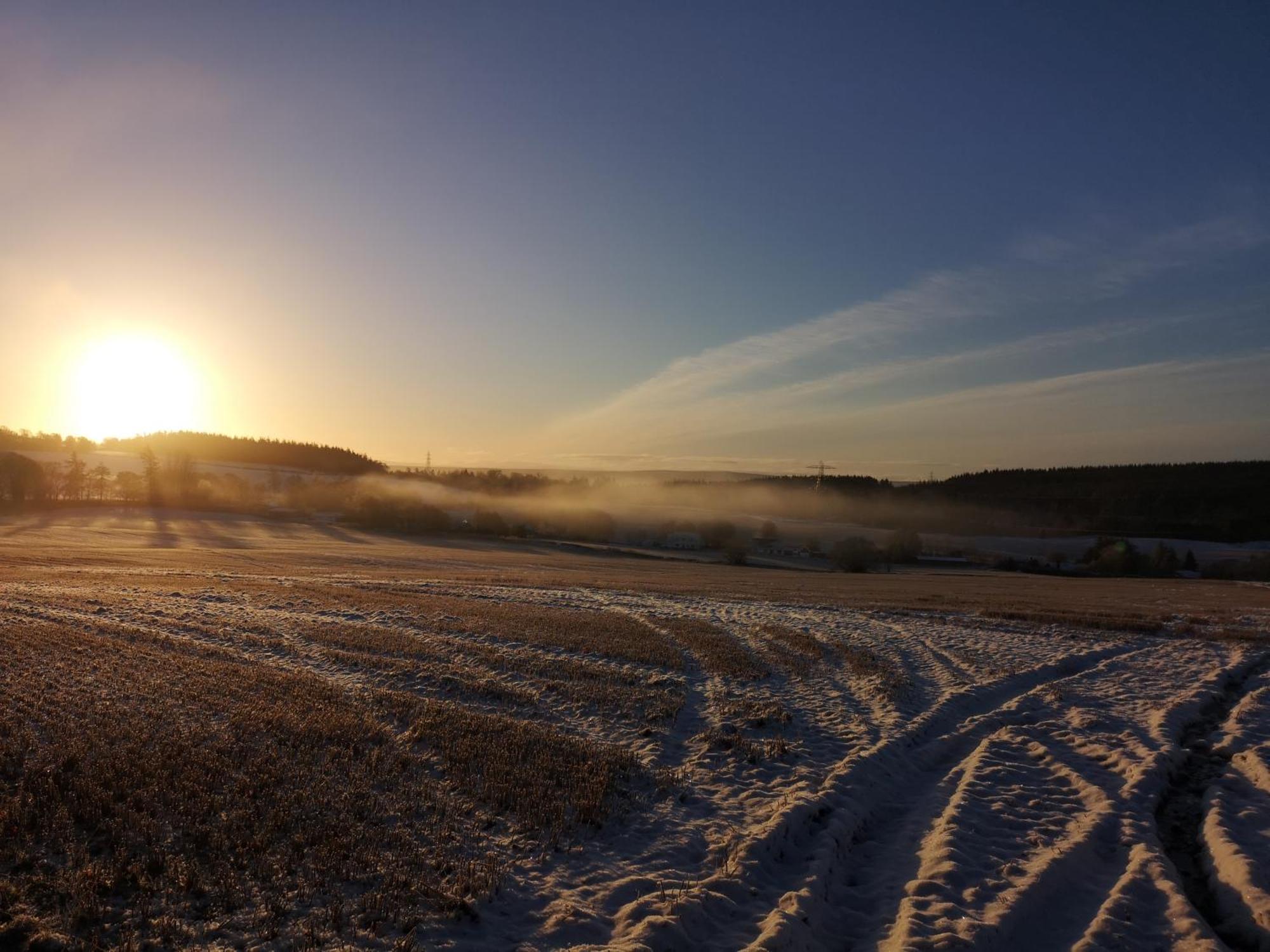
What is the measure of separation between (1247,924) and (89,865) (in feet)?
39.9

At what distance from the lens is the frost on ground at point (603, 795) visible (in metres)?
7.22

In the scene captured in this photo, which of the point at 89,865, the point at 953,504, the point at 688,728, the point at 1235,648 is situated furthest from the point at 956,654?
the point at 953,504

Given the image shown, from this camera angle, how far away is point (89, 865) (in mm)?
7402

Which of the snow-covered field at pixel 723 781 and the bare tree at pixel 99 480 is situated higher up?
the bare tree at pixel 99 480

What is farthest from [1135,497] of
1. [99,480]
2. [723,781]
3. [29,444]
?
[29,444]

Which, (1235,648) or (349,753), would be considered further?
(1235,648)

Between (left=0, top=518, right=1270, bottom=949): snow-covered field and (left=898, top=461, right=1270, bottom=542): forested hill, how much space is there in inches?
4950

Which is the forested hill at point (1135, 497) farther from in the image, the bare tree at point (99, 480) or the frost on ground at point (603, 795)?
the bare tree at point (99, 480)

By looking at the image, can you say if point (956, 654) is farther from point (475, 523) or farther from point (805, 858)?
point (475, 523)

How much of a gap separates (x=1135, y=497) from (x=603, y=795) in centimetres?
16334

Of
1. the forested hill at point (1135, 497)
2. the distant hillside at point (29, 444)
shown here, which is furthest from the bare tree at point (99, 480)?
the forested hill at point (1135, 497)

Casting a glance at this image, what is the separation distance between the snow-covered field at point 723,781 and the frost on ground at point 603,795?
52 mm

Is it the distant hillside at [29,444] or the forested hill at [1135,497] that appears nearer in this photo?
the forested hill at [1135,497]

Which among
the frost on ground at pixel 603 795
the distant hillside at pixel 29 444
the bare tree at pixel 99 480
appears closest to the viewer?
the frost on ground at pixel 603 795
